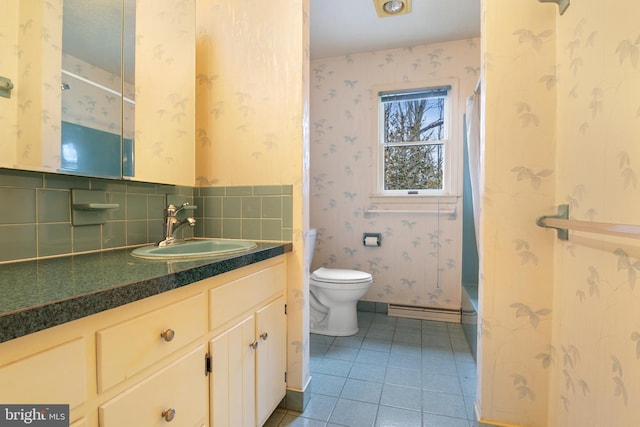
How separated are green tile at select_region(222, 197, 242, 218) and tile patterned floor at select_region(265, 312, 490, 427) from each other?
0.99 metres

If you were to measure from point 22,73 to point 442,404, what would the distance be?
84.1 inches

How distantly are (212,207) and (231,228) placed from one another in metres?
0.16

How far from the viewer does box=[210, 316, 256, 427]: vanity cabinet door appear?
3.22ft

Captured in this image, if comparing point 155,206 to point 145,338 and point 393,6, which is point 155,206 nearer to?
point 145,338

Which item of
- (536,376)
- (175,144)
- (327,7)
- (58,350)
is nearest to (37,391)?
(58,350)

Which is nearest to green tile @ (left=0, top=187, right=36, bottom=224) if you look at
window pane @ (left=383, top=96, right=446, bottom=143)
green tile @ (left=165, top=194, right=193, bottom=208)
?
green tile @ (left=165, top=194, right=193, bottom=208)

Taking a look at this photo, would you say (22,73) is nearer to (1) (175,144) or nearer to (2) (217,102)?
(1) (175,144)

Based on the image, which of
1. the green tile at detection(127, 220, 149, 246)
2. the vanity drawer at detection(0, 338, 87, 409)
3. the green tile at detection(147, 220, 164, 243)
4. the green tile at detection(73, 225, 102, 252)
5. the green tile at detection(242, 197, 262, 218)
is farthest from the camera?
the green tile at detection(242, 197, 262, 218)

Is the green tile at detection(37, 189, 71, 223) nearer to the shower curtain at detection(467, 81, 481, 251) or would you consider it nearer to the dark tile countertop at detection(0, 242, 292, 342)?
the dark tile countertop at detection(0, 242, 292, 342)

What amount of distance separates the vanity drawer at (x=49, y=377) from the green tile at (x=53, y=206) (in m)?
0.63

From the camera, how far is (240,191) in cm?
157

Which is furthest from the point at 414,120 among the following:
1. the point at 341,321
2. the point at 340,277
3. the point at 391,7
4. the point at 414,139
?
the point at 341,321

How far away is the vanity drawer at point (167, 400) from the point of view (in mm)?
667

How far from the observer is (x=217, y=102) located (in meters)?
1.60
